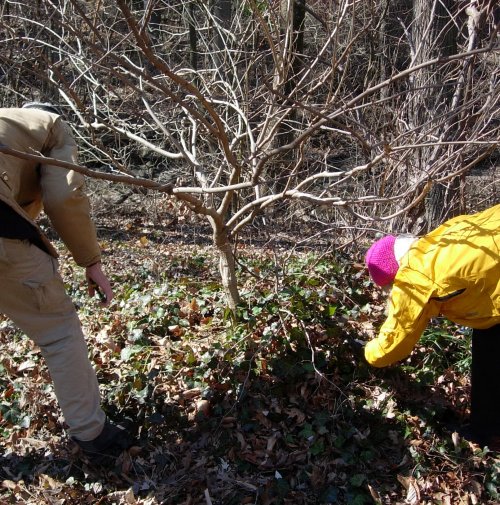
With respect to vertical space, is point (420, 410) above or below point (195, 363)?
below

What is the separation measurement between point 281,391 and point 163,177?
698 centimetres

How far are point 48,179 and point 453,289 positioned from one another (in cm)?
204

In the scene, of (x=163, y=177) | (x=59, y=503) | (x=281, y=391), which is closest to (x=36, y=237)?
(x=59, y=503)

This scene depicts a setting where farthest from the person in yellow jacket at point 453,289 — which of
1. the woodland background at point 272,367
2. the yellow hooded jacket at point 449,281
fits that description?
the woodland background at point 272,367

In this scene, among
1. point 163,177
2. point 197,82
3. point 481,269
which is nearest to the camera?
point 481,269

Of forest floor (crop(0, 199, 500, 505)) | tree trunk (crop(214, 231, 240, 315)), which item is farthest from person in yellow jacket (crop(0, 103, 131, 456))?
tree trunk (crop(214, 231, 240, 315))

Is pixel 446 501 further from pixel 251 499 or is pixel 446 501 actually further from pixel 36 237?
pixel 36 237

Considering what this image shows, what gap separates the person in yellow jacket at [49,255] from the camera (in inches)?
109

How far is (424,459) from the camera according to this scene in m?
3.18

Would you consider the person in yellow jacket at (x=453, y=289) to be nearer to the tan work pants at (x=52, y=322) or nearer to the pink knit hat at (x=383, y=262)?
the pink knit hat at (x=383, y=262)

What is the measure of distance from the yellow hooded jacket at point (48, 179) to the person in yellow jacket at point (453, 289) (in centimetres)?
151

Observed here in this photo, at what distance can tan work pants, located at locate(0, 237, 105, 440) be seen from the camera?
9.22ft

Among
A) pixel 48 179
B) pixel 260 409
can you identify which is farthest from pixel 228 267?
pixel 48 179

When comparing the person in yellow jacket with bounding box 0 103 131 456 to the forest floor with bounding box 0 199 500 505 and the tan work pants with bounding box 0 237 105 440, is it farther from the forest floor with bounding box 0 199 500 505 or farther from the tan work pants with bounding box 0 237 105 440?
the forest floor with bounding box 0 199 500 505
